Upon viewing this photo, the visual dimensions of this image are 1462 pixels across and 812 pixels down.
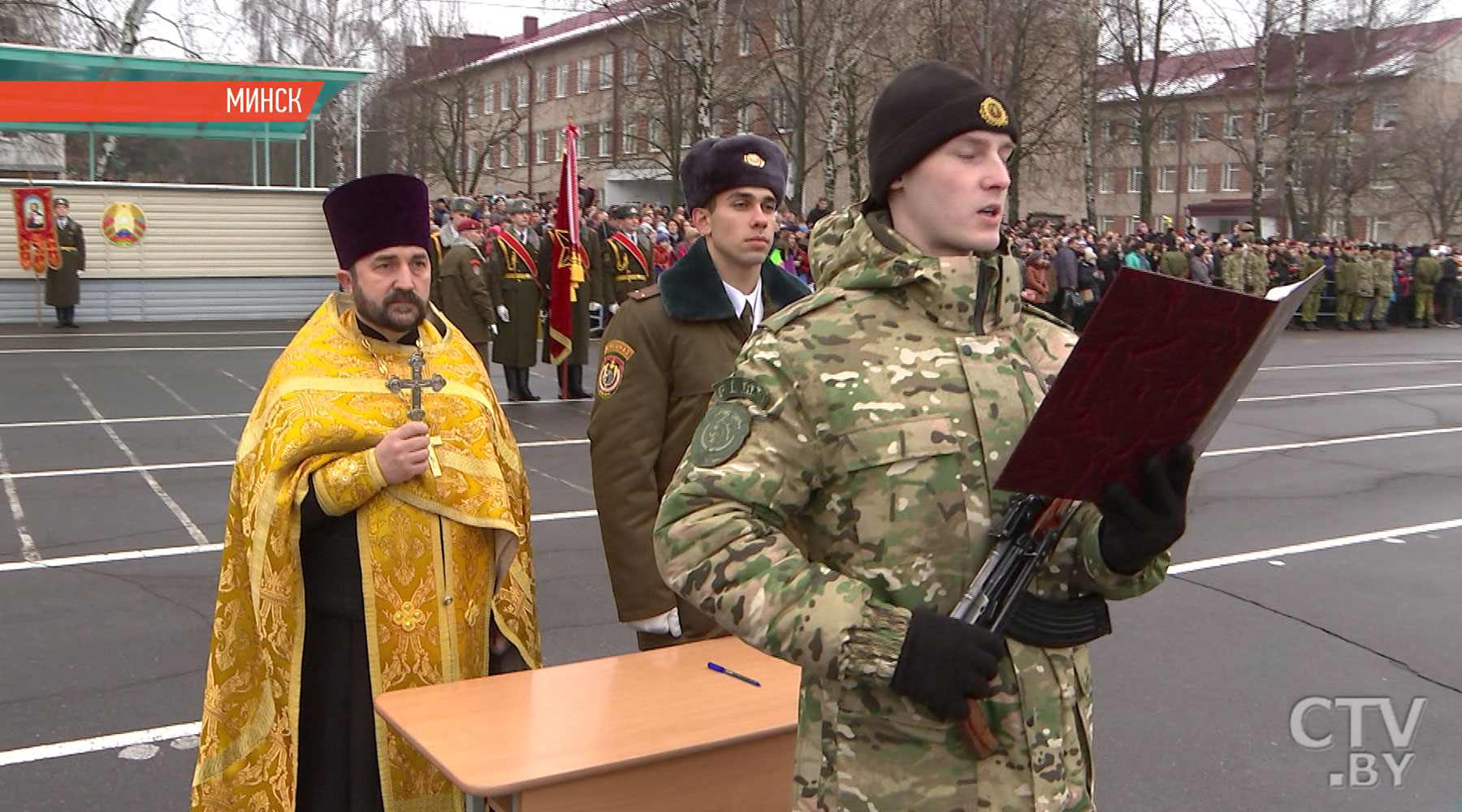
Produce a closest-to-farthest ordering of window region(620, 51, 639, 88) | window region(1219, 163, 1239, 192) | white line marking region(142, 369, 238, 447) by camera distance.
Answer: white line marking region(142, 369, 238, 447) → window region(620, 51, 639, 88) → window region(1219, 163, 1239, 192)

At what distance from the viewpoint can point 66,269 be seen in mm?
21094

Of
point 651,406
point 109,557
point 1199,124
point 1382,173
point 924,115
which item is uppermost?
point 1199,124

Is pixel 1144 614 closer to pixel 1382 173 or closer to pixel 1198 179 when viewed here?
pixel 1382 173

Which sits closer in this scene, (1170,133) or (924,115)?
(924,115)

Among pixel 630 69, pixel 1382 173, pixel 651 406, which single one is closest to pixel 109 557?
pixel 651 406

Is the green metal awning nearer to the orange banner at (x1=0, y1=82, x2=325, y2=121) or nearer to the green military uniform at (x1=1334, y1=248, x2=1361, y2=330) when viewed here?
the orange banner at (x1=0, y1=82, x2=325, y2=121)

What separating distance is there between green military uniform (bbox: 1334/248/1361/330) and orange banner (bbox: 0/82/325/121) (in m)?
21.5

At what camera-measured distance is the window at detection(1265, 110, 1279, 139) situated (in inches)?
1733

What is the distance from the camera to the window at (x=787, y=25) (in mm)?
33406

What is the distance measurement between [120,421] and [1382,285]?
27.1 m

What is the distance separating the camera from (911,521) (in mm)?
2027

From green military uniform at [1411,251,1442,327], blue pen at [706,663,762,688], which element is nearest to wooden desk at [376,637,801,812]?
blue pen at [706,663,762,688]

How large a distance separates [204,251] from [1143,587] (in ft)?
78.8

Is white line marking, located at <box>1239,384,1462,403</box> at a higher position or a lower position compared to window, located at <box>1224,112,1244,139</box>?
lower
